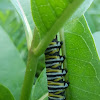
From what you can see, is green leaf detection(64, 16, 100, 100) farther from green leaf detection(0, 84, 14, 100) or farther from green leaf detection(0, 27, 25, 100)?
green leaf detection(0, 27, 25, 100)

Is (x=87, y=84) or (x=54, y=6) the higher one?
(x=54, y=6)

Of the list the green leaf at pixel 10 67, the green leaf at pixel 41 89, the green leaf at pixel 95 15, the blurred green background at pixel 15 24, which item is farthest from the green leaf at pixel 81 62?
the green leaf at pixel 95 15

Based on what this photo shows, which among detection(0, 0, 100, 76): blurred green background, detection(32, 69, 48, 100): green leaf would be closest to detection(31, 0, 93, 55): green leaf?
detection(32, 69, 48, 100): green leaf

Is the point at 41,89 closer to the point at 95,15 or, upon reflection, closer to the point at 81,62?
the point at 81,62

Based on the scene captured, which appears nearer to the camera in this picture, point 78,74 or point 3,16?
point 78,74

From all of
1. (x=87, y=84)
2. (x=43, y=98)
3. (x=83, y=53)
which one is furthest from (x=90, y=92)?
(x=43, y=98)

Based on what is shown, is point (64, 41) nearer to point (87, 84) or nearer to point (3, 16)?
point (87, 84)
